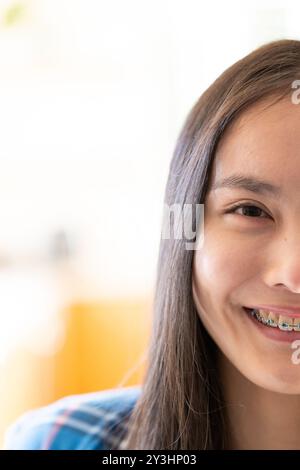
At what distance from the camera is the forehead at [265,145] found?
55 cm

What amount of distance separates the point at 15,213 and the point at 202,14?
18.8 inches

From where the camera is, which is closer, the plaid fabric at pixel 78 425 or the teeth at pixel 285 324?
the teeth at pixel 285 324

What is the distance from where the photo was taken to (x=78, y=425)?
2.63 feet

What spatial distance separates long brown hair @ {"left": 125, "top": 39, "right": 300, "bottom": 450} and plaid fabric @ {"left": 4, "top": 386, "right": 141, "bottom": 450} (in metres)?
0.05

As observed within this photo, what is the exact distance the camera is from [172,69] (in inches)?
34.3

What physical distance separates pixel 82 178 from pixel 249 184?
0.49m

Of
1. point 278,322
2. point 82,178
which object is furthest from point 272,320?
point 82,178

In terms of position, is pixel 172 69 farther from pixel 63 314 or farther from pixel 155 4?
pixel 63 314

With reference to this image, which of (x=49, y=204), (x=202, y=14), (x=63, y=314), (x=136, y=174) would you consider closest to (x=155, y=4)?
(x=202, y=14)

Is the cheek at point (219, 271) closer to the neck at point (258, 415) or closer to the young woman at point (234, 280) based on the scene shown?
the young woman at point (234, 280)

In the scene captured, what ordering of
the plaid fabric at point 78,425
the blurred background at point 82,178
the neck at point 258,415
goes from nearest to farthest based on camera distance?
the neck at point 258,415 < the plaid fabric at point 78,425 < the blurred background at point 82,178

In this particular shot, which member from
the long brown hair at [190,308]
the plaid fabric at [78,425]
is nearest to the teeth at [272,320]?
the long brown hair at [190,308]

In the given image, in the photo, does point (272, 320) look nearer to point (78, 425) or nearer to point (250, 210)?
point (250, 210)

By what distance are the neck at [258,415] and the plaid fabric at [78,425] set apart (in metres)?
0.17
